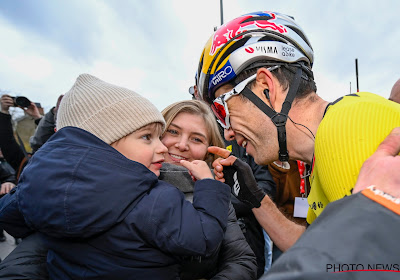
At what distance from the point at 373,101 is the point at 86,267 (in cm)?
175

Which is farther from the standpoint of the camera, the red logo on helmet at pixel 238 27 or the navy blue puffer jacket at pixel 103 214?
the red logo on helmet at pixel 238 27

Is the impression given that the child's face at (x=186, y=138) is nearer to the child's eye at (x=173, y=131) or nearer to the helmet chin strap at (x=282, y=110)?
the child's eye at (x=173, y=131)

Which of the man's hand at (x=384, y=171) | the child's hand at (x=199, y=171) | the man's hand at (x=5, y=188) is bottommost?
the man's hand at (x=5, y=188)

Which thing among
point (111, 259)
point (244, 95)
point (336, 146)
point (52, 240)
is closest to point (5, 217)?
point (52, 240)

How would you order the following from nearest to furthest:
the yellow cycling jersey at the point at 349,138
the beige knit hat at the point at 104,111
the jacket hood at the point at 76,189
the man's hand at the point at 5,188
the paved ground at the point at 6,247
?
the yellow cycling jersey at the point at 349,138 → the jacket hood at the point at 76,189 → the beige knit hat at the point at 104,111 → the man's hand at the point at 5,188 → the paved ground at the point at 6,247

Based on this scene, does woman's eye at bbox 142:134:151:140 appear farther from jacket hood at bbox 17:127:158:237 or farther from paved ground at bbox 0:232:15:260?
paved ground at bbox 0:232:15:260

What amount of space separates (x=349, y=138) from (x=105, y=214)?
1.25 metres

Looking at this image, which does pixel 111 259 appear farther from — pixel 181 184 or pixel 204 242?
pixel 181 184

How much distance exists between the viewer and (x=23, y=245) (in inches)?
71.4

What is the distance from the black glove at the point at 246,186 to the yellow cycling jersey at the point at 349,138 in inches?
53.4

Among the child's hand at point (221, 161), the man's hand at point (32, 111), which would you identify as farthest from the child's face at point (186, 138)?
the man's hand at point (32, 111)

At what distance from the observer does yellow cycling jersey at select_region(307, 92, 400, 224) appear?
1092 millimetres

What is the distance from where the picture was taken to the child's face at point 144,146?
1.89 m

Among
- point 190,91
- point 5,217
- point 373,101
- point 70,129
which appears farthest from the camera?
point 190,91
